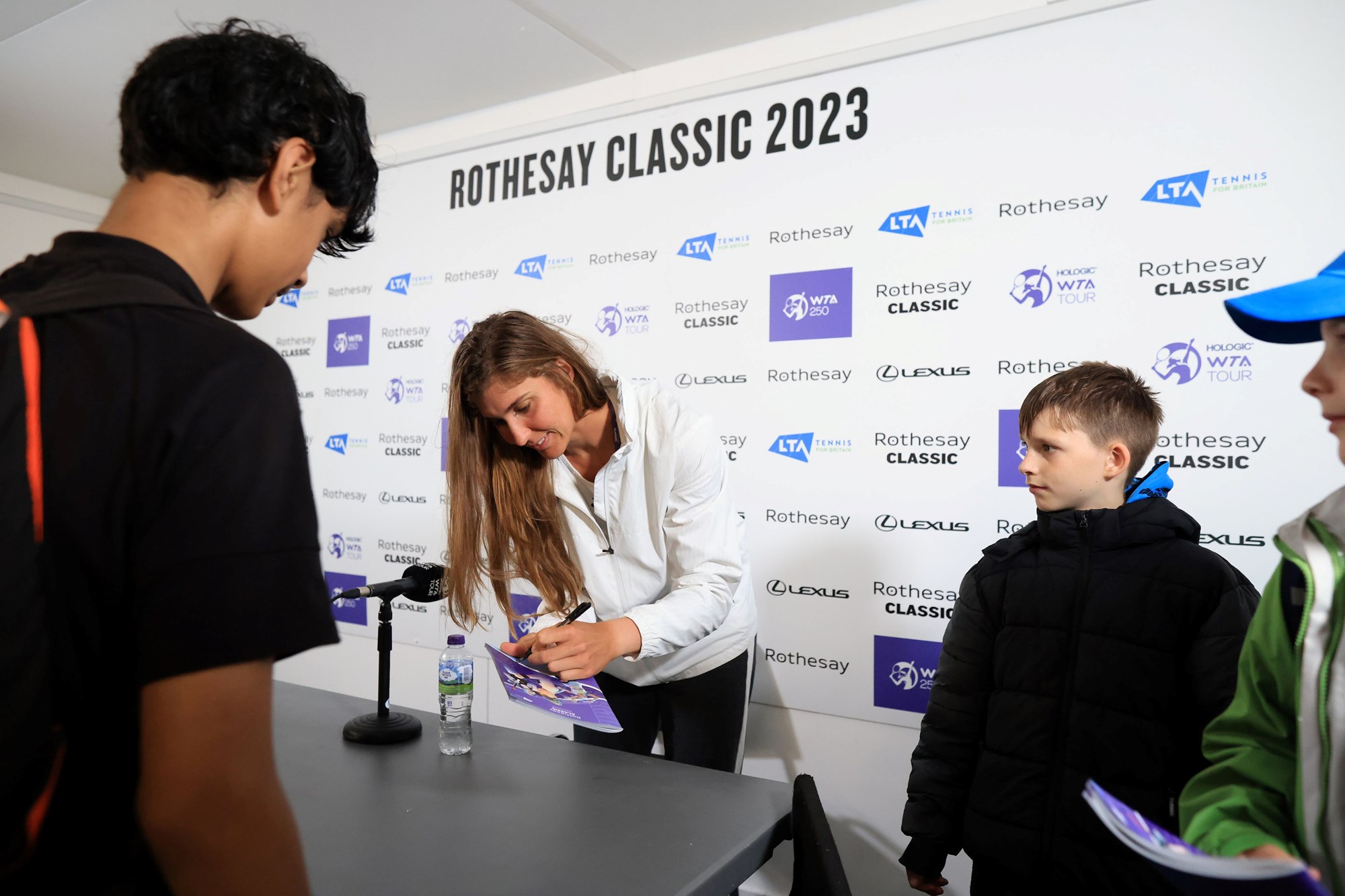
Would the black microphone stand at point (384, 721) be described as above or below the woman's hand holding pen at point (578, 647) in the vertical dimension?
below

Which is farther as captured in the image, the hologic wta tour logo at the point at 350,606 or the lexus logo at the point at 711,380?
the hologic wta tour logo at the point at 350,606

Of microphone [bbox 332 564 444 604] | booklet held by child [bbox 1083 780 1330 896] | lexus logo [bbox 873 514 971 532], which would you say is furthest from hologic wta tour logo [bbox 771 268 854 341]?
booklet held by child [bbox 1083 780 1330 896]

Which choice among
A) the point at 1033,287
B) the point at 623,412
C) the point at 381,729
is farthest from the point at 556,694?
the point at 1033,287

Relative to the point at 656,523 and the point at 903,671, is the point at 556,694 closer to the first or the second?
the point at 656,523

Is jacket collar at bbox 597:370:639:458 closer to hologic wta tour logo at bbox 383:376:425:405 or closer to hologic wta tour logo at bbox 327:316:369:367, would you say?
hologic wta tour logo at bbox 383:376:425:405

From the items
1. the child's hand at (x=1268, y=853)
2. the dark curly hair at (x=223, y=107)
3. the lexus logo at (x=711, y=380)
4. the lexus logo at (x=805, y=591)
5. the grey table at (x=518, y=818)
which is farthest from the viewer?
the lexus logo at (x=711, y=380)

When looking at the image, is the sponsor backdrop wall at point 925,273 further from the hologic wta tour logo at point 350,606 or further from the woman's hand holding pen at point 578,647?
the woman's hand holding pen at point 578,647

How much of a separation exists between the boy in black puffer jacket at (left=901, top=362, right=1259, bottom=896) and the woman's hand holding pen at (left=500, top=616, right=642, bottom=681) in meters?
0.63

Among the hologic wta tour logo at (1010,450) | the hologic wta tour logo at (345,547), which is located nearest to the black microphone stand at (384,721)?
the hologic wta tour logo at (1010,450)

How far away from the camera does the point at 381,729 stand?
5.04 feet

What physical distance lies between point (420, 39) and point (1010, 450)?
2.34m

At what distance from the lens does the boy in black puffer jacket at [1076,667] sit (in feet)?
4.56

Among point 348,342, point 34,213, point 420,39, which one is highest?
point 420,39

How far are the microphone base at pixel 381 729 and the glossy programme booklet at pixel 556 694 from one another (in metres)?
0.23
